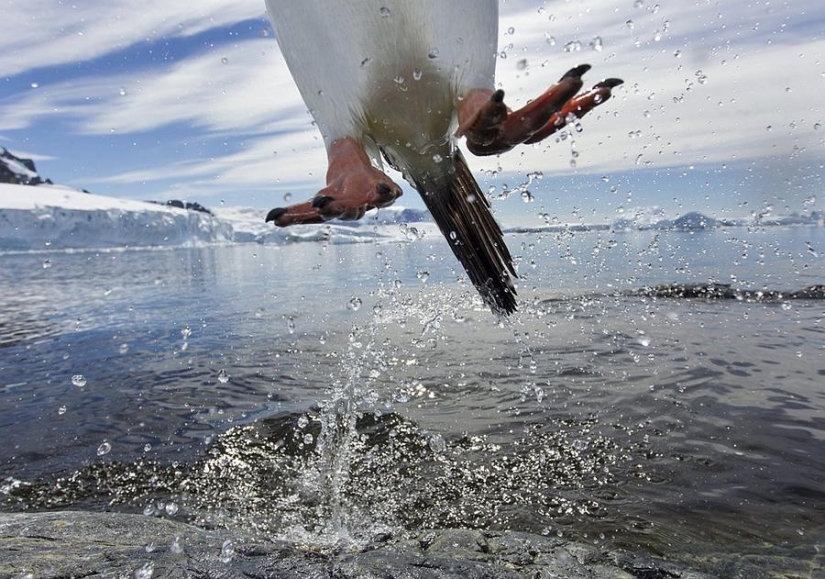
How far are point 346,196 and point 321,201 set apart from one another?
77 mm

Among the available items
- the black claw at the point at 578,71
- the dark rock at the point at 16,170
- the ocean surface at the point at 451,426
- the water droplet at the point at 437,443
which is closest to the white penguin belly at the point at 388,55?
the black claw at the point at 578,71

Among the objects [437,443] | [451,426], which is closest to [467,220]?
[437,443]

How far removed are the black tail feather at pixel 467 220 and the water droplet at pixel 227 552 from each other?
5.35 ft

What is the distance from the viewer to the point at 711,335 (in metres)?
8.45

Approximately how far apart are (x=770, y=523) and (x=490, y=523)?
5.41ft

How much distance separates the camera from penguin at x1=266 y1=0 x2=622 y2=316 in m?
1.25

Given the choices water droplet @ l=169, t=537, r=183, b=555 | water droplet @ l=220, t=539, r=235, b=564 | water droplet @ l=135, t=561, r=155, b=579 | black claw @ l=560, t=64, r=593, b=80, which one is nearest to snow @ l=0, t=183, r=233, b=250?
water droplet @ l=169, t=537, r=183, b=555

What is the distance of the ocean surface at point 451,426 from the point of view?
3.65 metres

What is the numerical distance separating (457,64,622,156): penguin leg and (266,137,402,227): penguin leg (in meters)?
0.23

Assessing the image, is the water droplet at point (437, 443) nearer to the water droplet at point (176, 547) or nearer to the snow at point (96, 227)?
the water droplet at point (176, 547)

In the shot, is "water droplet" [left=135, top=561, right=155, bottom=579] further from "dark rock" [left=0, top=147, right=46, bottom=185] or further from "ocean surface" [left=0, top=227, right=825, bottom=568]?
"dark rock" [left=0, top=147, right=46, bottom=185]

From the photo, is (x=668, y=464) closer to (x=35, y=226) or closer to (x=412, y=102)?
(x=412, y=102)

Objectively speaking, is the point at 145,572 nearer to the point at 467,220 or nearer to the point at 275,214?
the point at 275,214

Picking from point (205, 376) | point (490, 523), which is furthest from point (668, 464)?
point (205, 376)
